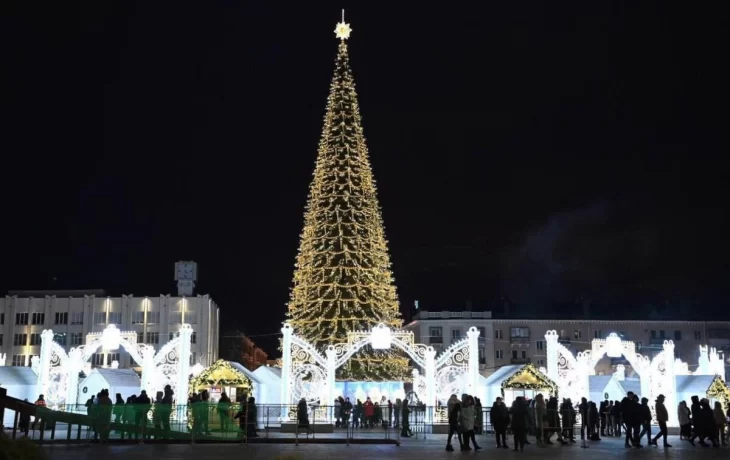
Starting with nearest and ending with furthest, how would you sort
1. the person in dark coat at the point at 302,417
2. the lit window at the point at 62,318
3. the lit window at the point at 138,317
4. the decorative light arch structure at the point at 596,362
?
the person in dark coat at the point at 302,417, the decorative light arch structure at the point at 596,362, the lit window at the point at 138,317, the lit window at the point at 62,318

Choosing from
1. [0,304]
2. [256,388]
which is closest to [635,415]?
[256,388]

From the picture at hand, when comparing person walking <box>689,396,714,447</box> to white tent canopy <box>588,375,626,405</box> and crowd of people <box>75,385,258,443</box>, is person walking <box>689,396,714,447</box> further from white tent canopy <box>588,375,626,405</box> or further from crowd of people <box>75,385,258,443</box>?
white tent canopy <box>588,375,626,405</box>

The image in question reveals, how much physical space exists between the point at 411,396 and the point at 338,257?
7738 mm

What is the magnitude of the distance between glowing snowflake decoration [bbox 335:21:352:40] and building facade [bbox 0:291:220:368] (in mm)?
50034

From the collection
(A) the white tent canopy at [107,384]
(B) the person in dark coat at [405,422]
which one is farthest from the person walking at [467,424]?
(A) the white tent canopy at [107,384]

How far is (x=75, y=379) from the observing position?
3747 centimetres

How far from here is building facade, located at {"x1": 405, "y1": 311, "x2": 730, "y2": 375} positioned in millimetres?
95250

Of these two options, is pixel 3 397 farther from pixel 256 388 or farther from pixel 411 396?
pixel 411 396

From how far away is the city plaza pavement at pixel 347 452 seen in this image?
62.2ft

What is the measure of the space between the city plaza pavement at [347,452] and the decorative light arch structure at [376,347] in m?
9.38

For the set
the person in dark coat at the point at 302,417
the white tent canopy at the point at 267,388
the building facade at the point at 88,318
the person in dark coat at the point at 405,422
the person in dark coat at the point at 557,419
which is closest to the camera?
the person in dark coat at the point at 557,419

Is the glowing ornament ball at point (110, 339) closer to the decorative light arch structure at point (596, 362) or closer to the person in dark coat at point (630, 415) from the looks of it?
the decorative light arch structure at point (596, 362)

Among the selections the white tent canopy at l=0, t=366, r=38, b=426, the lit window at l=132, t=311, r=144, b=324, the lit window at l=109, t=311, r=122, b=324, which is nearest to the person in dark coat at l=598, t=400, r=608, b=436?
the white tent canopy at l=0, t=366, r=38, b=426

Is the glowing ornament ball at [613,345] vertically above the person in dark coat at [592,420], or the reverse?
the glowing ornament ball at [613,345]
